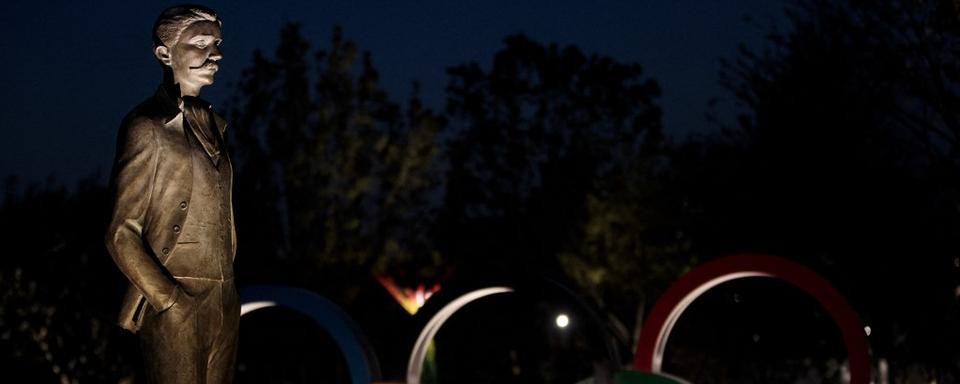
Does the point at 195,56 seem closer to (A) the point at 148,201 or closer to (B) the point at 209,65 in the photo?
(B) the point at 209,65

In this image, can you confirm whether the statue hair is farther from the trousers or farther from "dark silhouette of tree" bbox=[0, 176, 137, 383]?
"dark silhouette of tree" bbox=[0, 176, 137, 383]

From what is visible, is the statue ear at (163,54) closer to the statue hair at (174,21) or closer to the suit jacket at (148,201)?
the statue hair at (174,21)

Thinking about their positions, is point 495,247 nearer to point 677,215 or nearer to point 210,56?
point 677,215

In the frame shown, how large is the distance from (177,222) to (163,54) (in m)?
0.89

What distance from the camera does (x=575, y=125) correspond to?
33656 mm

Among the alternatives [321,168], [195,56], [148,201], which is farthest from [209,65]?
[321,168]

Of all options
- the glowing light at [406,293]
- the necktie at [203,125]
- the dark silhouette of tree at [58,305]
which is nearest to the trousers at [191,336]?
the necktie at [203,125]

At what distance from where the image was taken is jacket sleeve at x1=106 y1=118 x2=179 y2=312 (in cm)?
544

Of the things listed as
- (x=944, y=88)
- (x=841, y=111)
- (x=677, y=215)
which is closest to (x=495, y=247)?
(x=677, y=215)

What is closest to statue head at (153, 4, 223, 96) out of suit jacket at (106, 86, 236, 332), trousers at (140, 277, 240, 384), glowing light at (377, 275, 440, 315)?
suit jacket at (106, 86, 236, 332)

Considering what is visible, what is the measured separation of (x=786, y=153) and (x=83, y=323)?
45.7ft

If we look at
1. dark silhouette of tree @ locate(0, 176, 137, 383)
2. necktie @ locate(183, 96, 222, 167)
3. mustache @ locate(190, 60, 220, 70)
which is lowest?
dark silhouette of tree @ locate(0, 176, 137, 383)

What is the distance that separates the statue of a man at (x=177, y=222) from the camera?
551 cm

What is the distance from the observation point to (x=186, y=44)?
586cm
